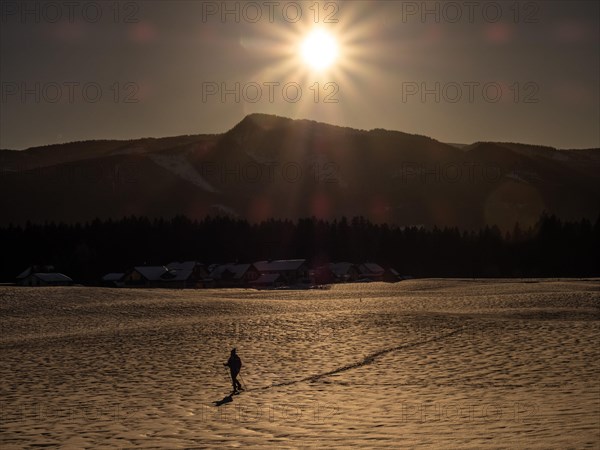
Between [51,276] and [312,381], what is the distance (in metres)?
113

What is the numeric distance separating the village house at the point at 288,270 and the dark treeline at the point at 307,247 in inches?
650

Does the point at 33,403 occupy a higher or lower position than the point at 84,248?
lower

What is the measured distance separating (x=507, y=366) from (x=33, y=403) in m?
15.8

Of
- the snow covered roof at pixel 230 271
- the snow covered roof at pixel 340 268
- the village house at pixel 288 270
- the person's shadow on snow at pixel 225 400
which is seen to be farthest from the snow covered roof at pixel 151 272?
the person's shadow on snow at pixel 225 400

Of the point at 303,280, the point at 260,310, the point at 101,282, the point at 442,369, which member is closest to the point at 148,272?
the point at 101,282

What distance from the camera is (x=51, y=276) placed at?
126500 mm

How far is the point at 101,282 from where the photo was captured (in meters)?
141

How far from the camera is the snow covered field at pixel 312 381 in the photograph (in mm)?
15562

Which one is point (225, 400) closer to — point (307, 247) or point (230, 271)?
point (230, 271)

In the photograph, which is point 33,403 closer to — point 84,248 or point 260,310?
point 260,310

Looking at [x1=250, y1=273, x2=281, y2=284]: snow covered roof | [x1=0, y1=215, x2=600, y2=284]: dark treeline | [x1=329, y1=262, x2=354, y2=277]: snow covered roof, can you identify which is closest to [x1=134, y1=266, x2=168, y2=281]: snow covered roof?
[x1=0, y1=215, x2=600, y2=284]: dark treeline

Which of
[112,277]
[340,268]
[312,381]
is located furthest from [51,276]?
[312,381]

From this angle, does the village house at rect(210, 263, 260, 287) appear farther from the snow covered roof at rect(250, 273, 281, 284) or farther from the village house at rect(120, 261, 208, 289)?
the village house at rect(120, 261, 208, 289)

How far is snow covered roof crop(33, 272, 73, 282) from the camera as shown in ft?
409
